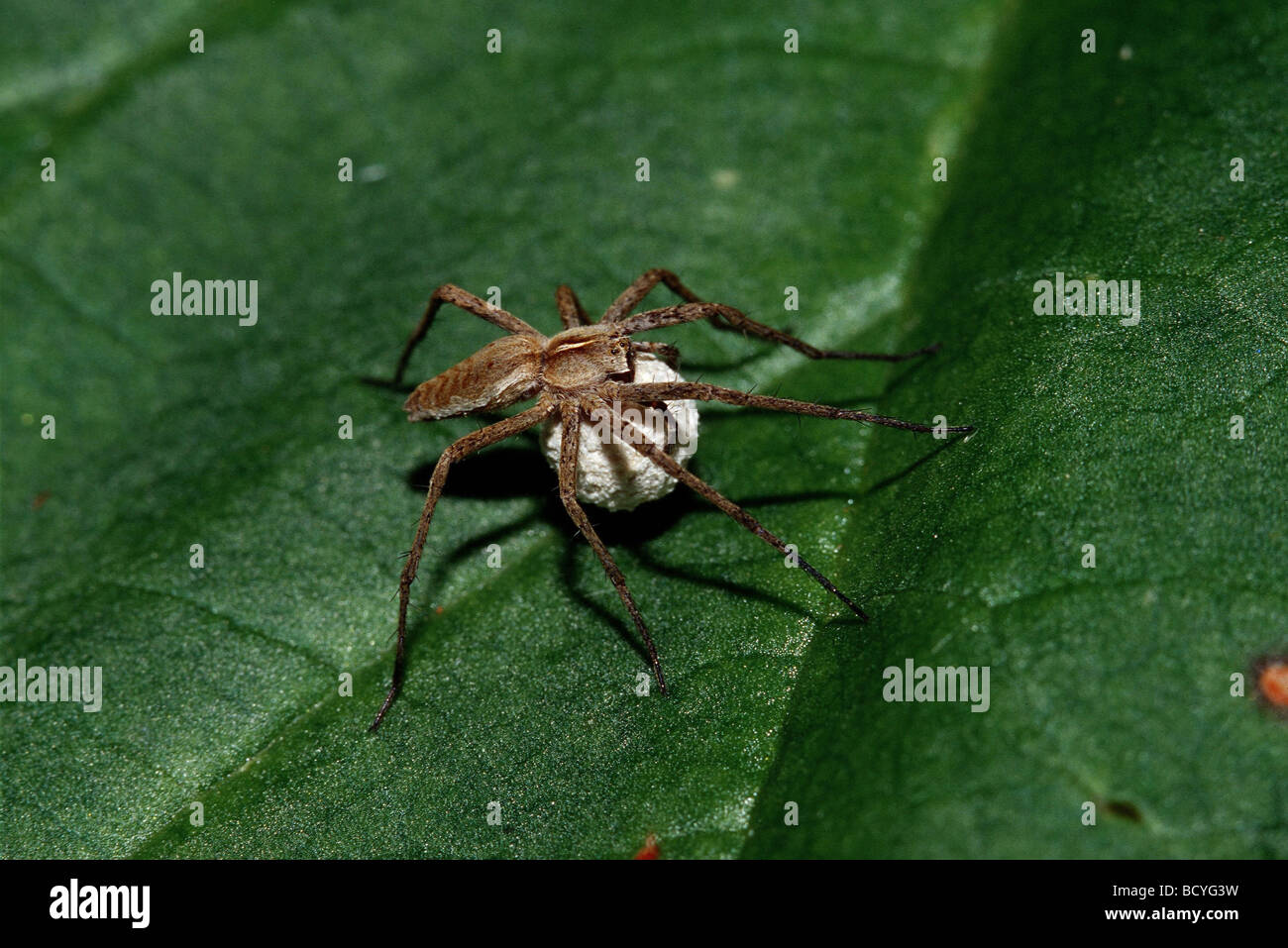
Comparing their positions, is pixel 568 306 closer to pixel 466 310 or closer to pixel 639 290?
pixel 639 290

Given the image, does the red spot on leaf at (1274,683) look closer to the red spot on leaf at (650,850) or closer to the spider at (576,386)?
the spider at (576,386)

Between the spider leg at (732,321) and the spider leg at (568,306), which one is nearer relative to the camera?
the spider leg at (732,321)

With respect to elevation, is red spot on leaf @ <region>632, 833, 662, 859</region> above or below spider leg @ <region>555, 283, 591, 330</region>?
below

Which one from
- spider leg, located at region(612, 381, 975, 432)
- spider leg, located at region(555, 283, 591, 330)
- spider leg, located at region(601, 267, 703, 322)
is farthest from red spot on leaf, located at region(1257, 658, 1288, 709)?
spider leg, located at region(555, 283, 591, 330)

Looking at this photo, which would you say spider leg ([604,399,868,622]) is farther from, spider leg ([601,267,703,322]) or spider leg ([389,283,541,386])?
spider leg ([389,283,541,386])

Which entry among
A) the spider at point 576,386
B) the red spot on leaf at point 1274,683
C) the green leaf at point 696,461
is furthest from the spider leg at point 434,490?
the red spot on leaf at point 1274,683

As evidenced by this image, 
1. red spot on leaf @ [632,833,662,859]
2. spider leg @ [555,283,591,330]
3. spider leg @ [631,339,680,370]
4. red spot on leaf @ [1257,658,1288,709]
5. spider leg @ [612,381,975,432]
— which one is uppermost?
spider leg @ [555,283,591,330]

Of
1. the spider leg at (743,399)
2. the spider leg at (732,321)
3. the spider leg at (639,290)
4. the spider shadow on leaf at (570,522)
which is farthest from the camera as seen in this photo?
the spider leg at (639,290)
